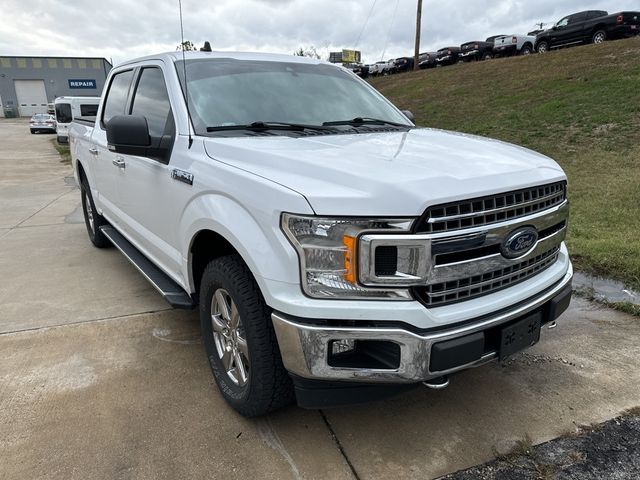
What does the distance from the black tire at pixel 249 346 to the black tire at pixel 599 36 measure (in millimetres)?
23459

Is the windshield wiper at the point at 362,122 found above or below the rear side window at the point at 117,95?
below

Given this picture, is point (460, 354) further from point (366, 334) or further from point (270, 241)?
point (270, 241)

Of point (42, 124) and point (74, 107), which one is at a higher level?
point (74, 107)

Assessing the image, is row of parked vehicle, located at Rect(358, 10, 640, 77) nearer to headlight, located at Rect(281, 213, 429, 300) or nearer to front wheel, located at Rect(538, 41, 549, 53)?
front wheel, located at Rect(538, 41, 549, 53)

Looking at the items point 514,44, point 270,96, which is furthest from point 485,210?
point 514,44

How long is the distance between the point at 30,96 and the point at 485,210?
7719 centimetres

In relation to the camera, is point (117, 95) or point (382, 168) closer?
point (382, 168)

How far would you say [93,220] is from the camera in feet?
19.0

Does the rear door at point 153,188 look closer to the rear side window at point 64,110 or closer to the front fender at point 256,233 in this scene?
the front fender at point 256,233

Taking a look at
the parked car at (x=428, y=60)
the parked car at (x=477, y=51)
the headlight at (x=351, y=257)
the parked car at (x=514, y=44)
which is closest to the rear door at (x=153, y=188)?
the headlight at (x=351, y=257)

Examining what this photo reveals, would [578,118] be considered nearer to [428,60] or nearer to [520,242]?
[520,242]

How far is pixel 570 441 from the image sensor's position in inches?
100.0

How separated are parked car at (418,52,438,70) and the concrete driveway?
30.7m

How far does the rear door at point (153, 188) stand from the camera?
10.3 feet
